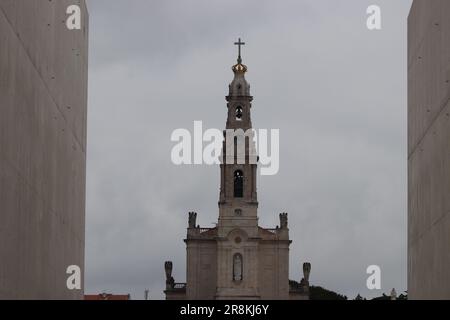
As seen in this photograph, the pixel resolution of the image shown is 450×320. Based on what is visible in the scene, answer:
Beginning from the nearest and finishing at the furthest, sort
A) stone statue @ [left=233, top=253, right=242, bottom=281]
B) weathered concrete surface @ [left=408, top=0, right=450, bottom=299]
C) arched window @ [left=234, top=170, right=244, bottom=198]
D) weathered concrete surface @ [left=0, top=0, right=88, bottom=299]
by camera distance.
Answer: weathered concrete surface @ [left=0, top=0, right=88, bottom=299], weathered concrete surface @ [left=408, top=0, right=450, bottom=299], stone statue @ [left=233, top=253, right=242, bottom=281], arched window @ [left=234, top=170, right=244, bottom=198]

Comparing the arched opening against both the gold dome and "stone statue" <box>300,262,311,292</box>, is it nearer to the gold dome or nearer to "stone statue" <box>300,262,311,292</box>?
the gold dome

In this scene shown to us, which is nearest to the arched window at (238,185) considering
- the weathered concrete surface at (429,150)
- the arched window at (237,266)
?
the arched window at (237,266)

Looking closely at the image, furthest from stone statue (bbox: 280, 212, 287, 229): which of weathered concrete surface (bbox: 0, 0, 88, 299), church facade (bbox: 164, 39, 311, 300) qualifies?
weathered concrete surface (bbox: 0, 0, 88, 299)

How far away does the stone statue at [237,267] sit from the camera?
12812 cm

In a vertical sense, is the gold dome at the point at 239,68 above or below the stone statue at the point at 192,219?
above

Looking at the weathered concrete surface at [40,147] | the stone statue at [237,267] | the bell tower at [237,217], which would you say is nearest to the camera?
the weathered concrete surface at [40,147]

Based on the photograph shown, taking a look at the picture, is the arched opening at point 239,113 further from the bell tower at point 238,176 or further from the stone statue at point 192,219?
the stone statue at point 192,219

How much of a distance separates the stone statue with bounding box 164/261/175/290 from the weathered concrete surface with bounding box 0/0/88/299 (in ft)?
258

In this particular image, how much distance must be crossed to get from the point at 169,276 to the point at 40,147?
9463 centimetres

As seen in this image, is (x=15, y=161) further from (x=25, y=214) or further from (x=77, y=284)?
(x=77, y=284)

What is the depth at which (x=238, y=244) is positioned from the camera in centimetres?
12850

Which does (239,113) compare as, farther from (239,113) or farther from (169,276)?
(169,276)

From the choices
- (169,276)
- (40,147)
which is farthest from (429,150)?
(169,276)

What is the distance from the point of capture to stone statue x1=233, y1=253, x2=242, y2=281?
128125 millimetres
